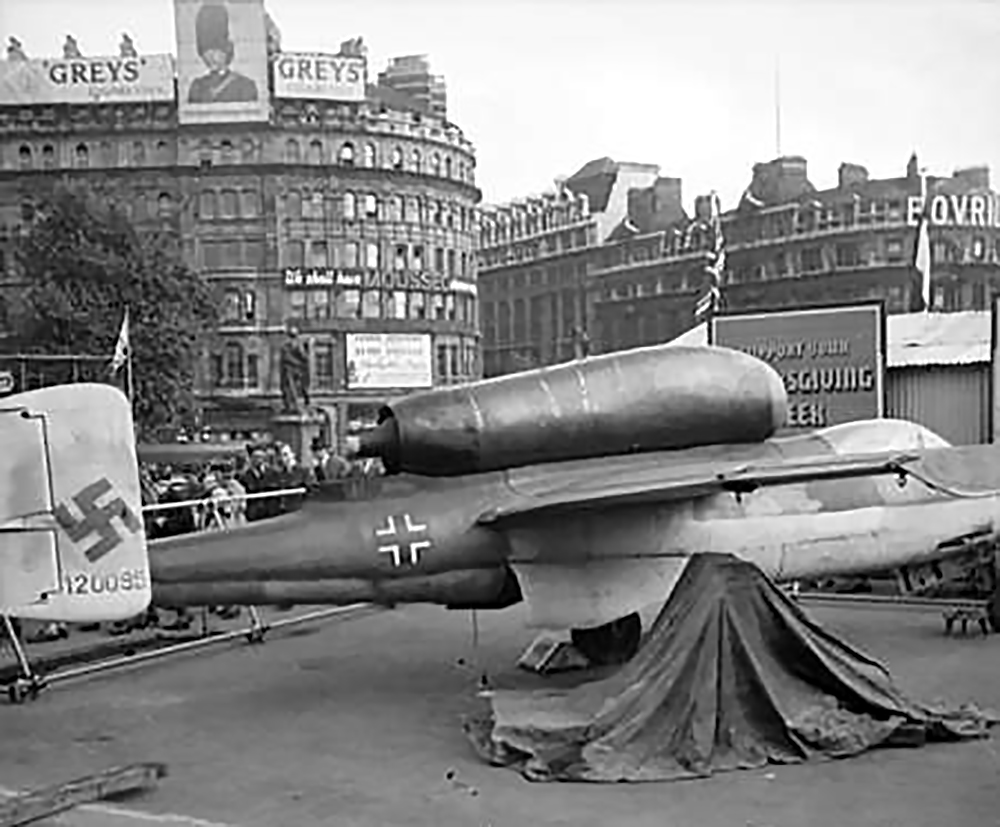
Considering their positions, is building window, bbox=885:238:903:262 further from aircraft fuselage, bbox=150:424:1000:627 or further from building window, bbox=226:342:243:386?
aircraft fuselage, bbox=150:424:1000:627

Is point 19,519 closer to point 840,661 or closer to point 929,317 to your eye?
point 840,661

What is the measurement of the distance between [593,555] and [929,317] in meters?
13.2

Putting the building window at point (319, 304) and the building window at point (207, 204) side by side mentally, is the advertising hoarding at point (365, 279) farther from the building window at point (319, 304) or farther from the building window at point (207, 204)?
the building window at point (207, 204)

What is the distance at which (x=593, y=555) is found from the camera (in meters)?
9.63

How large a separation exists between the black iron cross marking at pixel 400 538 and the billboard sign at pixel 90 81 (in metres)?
41.3

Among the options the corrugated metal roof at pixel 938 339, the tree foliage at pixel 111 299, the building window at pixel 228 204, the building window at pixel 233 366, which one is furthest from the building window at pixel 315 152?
the corrugated metal roof at pixel 938 339

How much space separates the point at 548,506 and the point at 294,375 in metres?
34.1

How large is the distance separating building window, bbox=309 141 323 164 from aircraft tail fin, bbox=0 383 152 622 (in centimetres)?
4346

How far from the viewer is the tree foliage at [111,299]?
102ft

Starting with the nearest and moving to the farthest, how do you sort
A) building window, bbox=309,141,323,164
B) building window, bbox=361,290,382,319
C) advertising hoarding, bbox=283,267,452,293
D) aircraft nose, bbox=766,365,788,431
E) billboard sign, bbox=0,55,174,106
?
aircraft nose, bbox=766,365,788,431, billboard sign, bbox=0,55,174,106, advertising hoarding, bbox=283,267,452,293, building window, bbox=309,141,323,164, building window, bbox=361,290,382,319

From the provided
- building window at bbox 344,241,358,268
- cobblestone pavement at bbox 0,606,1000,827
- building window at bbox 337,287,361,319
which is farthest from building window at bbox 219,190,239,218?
cobblestone pavement at bbox 0,606,1000,827

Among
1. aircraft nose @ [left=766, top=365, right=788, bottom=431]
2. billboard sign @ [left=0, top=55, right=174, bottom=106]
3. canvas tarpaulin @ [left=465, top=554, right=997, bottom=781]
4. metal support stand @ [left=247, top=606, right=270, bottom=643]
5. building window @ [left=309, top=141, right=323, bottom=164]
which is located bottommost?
metal support stand @ [left=247, top=606, right=270, bottom=643]

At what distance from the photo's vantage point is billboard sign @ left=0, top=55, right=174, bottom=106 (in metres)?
47.3

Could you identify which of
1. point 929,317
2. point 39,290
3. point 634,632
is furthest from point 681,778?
point 39,290
